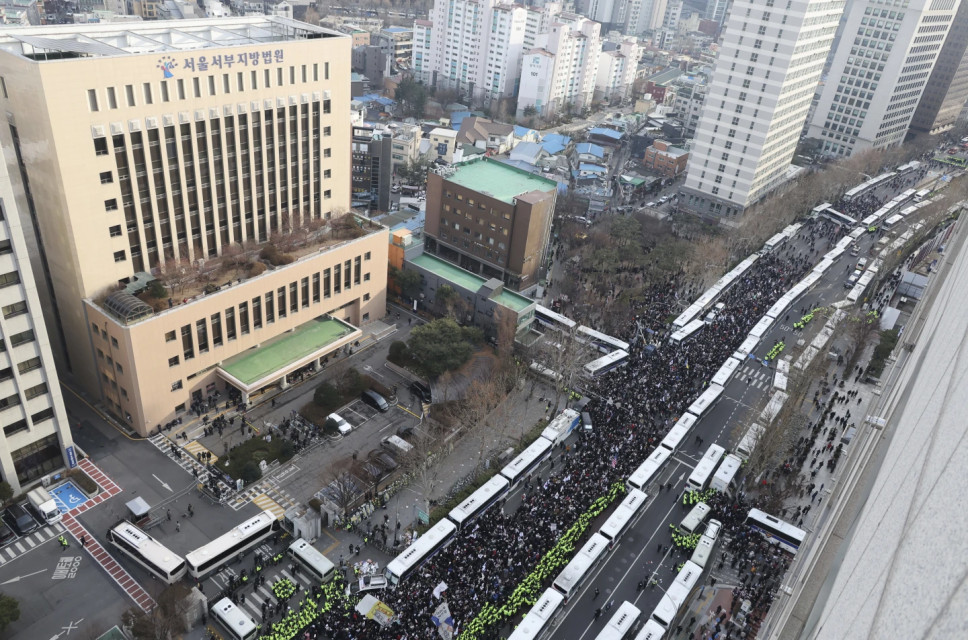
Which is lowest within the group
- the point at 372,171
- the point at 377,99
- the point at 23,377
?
the point at 377,99

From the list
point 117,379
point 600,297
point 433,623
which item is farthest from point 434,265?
point 433,623

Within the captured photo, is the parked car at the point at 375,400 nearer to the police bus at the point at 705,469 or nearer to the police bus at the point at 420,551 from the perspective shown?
the police bus at the point at 420,551

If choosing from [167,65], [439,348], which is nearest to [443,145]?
[439,348]

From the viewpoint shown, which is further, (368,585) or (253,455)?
(253,455)

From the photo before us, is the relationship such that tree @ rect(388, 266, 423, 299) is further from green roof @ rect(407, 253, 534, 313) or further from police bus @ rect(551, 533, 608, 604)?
police bus @ rect(551, 533, 608, 604)

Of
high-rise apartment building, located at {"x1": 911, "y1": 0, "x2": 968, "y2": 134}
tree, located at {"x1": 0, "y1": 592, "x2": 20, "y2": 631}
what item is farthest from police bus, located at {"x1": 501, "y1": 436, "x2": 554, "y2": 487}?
high-rise apartment building, located at {"x1": 911, "y1": 0, "x2": 968, "y2": 134}

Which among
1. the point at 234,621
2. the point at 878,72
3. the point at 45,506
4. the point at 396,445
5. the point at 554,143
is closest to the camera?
the point at 234,621

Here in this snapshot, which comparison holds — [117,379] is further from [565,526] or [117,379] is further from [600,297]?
[600,297]

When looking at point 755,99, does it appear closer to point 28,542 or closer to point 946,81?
point 946,81
